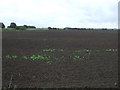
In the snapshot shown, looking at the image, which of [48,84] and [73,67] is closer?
[48,84]

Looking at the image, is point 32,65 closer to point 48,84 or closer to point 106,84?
point 48,84

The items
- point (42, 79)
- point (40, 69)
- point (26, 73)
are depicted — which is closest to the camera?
point (42, 79)

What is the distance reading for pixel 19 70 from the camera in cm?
977

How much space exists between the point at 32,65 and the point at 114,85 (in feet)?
16.0

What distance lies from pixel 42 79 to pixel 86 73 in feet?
6.95

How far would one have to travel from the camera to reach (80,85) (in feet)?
24.0

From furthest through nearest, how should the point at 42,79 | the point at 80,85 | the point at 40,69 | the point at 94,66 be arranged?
the point at 94,66 → the point at 40,69 → the point at 42,79 → the point at 80,85

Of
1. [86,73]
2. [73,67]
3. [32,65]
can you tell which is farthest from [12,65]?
[86,73]

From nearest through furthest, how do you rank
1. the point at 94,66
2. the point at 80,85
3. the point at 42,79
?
the point at 80,85 < the point at 42,79 < the point at 94,66

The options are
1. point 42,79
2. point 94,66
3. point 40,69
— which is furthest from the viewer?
point 94,66

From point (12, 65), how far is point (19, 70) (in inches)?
51.0

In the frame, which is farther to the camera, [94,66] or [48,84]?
[94,66]

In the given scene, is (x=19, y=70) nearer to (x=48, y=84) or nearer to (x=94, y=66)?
(x=48, y=84)

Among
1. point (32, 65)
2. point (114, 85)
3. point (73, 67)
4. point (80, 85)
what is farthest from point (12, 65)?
point (114, 85)
